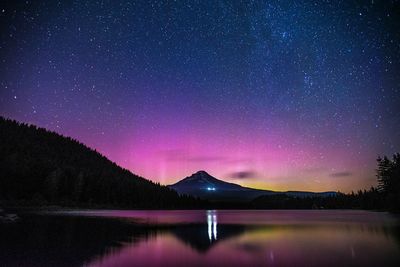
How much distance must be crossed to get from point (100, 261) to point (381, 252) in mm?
17581

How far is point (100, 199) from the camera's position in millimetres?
148625

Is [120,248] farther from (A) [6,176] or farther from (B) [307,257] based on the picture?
(A) [6,176]

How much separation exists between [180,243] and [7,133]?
198746 mm

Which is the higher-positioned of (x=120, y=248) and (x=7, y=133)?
(x=7, y=133)

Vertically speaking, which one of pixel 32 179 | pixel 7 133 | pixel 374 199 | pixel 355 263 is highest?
pixel 7 133

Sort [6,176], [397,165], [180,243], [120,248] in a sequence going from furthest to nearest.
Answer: [6,176], [397,165], [180,243], [120,248]

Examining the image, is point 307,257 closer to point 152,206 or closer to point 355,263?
point 355,263

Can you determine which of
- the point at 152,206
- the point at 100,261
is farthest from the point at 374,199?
the point at 100,261

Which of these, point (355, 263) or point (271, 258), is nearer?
point (355, 263)

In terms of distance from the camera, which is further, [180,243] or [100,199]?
[100,199]

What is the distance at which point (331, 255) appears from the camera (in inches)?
902

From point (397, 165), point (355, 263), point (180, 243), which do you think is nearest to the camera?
point (355, 263)

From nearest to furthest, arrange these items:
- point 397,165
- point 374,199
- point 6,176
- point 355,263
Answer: point 355,263 → point 397,165 → point 6,176 → point 374,199

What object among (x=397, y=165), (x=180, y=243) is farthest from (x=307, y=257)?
(x=397, y=165)
